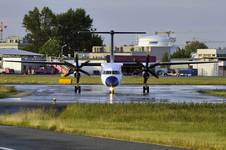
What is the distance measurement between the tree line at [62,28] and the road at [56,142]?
15542 cm

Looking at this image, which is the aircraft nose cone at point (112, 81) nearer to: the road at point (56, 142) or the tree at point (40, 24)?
the road at point (56, 142)

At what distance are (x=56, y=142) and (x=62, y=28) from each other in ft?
539

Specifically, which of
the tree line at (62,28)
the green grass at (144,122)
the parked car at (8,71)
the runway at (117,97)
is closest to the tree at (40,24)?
the tree line at (62,28)

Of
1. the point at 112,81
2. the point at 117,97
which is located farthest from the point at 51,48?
the point at 117,97

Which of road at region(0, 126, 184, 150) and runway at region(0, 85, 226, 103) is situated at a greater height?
runway at region(0, 85, 226, 103)

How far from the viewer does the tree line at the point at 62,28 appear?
585ft

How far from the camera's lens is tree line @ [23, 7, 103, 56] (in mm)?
178250

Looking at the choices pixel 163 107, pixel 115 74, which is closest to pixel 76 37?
pixel 115 74

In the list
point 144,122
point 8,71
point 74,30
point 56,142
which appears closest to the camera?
point 56,142

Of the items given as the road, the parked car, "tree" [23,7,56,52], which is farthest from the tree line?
the road

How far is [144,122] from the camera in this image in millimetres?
25578

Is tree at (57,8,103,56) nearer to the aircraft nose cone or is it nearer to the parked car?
the parked car

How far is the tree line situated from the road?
15542 centimetres

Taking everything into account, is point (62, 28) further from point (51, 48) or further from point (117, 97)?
point (117, 97)
